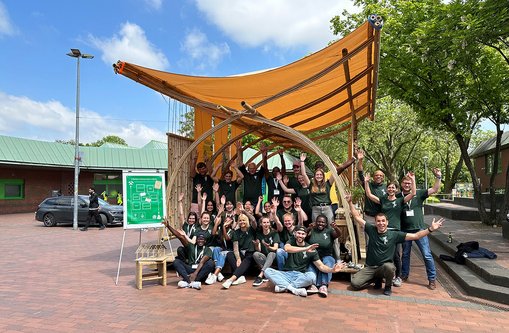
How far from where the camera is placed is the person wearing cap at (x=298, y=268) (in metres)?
5.88

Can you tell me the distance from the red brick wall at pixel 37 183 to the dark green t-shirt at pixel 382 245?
2394cm

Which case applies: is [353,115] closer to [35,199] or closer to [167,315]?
[167,315]

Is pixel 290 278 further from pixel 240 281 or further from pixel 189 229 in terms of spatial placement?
pixel 189 229

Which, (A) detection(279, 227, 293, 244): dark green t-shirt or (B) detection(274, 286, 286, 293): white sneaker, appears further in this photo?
(A) detection(279, 227, 293, 244): dark green t-shirt

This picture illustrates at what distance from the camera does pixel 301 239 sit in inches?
241

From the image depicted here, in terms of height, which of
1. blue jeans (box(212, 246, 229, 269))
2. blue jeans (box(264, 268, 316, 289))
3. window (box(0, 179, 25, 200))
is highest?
window (box(0, 179, 25, 200))

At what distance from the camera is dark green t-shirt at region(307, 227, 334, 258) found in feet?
20.7

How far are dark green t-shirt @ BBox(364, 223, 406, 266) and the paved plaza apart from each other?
19.1 inches

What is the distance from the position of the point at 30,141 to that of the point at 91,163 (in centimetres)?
373

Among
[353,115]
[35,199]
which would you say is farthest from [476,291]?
[35,199]

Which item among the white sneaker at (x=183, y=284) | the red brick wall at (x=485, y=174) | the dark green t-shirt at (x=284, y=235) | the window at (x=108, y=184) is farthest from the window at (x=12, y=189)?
the red brick wall at (x=485, y=174)

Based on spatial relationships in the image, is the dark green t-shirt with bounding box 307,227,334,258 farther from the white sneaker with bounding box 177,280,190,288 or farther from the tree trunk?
the tree trunk

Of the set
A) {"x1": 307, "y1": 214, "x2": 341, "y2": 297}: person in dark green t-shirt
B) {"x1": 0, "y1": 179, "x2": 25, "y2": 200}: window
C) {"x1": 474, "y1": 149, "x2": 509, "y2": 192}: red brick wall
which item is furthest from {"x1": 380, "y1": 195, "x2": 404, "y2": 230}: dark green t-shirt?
{"x1": 0, "y1": 179, "x2": 25, "y2": 200}: window

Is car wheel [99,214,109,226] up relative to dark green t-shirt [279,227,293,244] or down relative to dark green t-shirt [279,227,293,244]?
down
